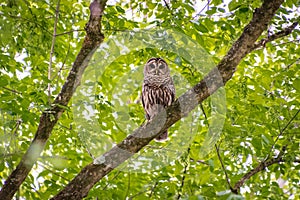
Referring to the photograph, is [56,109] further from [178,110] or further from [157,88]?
[157,88]

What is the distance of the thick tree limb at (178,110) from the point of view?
10.7 ft

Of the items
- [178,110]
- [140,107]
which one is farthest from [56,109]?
[140,107]

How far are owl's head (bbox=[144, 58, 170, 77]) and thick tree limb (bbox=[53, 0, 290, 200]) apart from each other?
1.63 m

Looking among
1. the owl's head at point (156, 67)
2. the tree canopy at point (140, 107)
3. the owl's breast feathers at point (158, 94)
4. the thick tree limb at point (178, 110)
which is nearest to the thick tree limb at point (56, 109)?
the tree canopy at point (140, 107)

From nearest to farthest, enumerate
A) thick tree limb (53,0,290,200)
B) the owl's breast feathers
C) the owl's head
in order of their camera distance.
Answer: thick tree limb (53,0,290,200)
the owl's head
the owl's breast feathers

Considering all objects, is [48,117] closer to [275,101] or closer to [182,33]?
[182,33]

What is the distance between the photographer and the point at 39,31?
13.1 feet

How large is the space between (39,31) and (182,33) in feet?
4.50

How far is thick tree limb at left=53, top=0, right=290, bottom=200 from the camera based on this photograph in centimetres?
325

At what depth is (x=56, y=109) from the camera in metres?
3.58

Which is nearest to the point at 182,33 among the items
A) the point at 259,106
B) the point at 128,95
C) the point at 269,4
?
the point at 269,4

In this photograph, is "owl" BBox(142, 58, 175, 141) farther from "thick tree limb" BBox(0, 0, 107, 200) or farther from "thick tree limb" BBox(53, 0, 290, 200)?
"thick tree limb" BBox(53, 0, 290, 200)

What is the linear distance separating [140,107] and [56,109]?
1.69m

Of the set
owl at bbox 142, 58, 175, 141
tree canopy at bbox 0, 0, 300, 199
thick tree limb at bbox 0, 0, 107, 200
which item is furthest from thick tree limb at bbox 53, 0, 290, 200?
owl at bbox 142, 58, 175, 141
